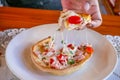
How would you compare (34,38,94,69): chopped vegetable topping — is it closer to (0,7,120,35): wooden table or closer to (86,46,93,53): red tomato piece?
(86,46,93,53): red tomato piece

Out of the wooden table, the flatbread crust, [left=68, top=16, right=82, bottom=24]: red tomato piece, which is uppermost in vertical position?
[left=68, top=16, right=82, bottom=24]: red tomato piece

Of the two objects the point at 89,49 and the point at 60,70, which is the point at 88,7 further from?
the point at 60,70

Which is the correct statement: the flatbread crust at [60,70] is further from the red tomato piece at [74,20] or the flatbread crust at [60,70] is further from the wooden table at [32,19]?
the wooden table at [32,19]

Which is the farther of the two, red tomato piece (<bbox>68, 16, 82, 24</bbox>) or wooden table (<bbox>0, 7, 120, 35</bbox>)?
wooden table (<bbox>0, 7, 120, 35</bbox>)

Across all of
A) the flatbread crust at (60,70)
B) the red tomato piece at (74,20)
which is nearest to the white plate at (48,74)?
the flatbread crust at (60,70)

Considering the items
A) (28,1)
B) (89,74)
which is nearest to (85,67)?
(89,74)

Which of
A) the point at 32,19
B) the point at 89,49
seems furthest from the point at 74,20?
the point at 32,19

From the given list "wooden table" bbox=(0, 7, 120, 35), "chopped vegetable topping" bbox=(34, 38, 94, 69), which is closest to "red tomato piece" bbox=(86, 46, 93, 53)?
"chopped vegetable topping" bbox=(34, 38, 94, 69)

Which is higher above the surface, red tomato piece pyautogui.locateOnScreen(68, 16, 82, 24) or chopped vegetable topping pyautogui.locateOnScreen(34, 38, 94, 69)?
red tomato piece pyautogui.locateOnScreen(68, 16, 82, 24)
